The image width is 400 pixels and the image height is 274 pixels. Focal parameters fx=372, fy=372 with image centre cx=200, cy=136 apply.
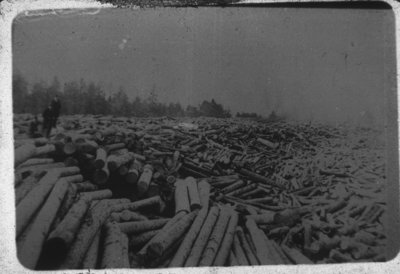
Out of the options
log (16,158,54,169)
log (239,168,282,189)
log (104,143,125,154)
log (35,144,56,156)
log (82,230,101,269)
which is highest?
log (104,143,125,154)

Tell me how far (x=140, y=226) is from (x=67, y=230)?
0.70 metres

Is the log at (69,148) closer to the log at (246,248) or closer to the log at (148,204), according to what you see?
the log at (148,204)

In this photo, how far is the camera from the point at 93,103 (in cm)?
387

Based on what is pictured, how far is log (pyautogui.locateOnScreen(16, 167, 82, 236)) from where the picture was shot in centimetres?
354

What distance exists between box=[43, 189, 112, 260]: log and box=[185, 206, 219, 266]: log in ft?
3.70

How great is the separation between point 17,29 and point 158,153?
6.23ft

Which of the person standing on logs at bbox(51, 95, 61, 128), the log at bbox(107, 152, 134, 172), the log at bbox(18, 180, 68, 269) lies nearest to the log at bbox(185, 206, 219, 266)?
the log at bbox(107, 152, 134, 172)

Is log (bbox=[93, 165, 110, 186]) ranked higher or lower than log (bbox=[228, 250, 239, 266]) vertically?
higher

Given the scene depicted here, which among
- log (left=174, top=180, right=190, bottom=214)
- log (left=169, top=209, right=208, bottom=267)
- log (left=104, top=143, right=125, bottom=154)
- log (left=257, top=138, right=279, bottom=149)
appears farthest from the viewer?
log (left=257, top=138, right=279, bottom=149)

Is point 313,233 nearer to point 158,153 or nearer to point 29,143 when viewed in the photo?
point 158,153

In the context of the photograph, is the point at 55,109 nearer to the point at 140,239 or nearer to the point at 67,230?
the point at 67,230

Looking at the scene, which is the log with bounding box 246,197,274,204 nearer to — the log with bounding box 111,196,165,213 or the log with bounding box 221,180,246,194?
the log with bounding box 221,180,246,194

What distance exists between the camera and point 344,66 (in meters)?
4.05

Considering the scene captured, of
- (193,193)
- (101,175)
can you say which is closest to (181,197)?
(193,193)
